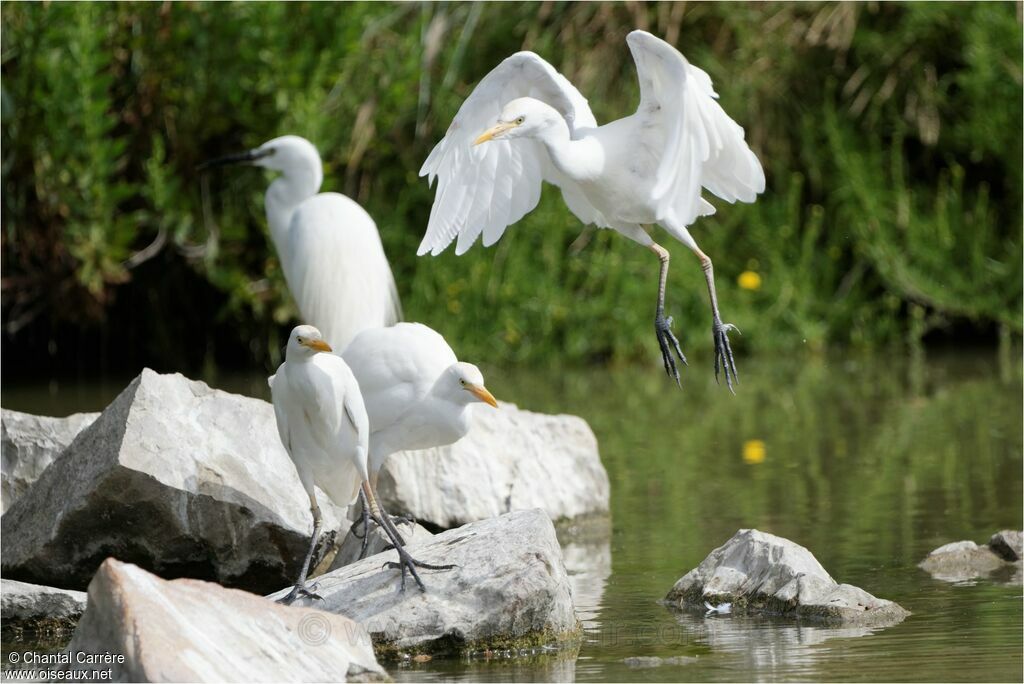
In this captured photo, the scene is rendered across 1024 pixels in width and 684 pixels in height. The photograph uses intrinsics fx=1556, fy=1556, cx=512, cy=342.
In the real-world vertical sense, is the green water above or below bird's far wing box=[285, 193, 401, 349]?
below

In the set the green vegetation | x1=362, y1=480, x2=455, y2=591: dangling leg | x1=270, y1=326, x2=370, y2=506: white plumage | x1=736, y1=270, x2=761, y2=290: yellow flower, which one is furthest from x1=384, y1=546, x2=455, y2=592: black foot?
x1=736, y1=270, x2=761, y2=290: yellow flower

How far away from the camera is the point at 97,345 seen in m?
12.7

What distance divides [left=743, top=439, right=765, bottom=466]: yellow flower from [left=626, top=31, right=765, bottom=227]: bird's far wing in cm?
225

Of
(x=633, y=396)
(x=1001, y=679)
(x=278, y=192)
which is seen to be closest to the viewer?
(x=1001, y=679)

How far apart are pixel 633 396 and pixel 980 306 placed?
124 inches

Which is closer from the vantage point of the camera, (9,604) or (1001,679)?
(1001,679)

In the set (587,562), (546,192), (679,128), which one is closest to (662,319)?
(679,128)

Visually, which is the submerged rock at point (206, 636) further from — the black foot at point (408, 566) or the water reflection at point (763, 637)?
the water reflection at point (763, 637)

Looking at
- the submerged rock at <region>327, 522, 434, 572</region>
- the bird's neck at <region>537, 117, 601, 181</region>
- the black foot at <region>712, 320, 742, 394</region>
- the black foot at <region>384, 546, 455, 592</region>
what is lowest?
the black foot at <region>384, 546, 455, 592</region>

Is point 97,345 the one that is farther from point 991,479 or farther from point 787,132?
point 991,479

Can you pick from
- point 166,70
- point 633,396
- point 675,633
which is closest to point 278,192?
point 166,70

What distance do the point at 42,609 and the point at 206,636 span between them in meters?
1.30

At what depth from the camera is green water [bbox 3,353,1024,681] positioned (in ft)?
13.5

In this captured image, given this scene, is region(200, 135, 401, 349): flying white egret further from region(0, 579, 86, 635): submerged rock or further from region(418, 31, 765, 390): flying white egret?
region(0, 579, 86, 635): submerged rock
